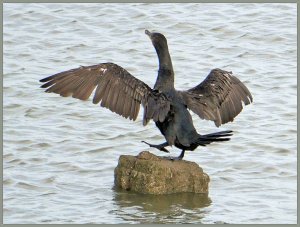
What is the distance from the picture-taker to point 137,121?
14.1 metres

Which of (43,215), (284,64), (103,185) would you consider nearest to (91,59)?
(284,64)

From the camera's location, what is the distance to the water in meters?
10.7

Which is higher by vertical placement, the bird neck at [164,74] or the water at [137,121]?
the bird neck at [164,74]

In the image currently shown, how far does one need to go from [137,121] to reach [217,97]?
303cm

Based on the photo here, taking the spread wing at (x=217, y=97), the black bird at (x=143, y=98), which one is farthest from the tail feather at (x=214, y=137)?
the spread wing at (x=217, y=97)

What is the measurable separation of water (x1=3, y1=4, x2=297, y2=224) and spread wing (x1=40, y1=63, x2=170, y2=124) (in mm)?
1080

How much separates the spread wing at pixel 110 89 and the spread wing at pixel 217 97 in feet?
1.46

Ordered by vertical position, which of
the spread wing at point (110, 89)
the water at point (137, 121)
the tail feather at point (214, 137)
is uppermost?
the spread wing at point (110, 89)

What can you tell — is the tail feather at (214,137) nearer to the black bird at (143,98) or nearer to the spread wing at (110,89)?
the black bird at (143,98)

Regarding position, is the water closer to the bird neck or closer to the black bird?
the black bird

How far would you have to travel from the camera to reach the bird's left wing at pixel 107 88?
34.6 feet

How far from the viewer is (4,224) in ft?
32.9

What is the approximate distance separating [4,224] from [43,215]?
0.49m

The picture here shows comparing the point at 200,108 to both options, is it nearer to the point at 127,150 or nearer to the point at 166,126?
Result: the point at 166,126
